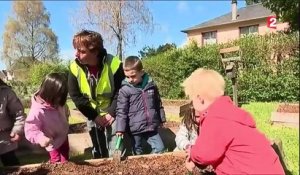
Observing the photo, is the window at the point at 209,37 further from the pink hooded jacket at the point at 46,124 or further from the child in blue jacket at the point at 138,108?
the pink hooded jacket at the point at 46,124

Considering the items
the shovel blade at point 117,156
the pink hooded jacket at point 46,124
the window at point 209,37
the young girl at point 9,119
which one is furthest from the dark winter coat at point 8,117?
the window at point 209,37

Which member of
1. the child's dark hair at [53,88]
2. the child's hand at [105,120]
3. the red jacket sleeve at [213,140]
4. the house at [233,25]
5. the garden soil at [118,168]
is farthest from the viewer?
the house at [233,25]

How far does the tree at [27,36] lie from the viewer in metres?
30.2

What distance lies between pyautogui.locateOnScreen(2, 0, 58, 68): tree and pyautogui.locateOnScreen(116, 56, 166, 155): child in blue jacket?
2568cm

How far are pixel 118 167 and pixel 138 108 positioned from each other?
2.54 ft

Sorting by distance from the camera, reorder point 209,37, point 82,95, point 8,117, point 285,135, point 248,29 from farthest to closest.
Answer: point 209,37, point 248,29, point 285,135, point 82,95, point 8,117

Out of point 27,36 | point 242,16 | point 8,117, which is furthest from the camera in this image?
point 242,16

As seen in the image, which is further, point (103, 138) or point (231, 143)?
point (103, 138)

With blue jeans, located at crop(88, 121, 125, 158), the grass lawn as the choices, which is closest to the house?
the grass lawn

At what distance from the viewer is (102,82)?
3805 mm

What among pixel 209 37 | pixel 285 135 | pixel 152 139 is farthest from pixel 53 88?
pixel 209 37

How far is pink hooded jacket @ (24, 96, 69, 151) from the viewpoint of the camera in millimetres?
3492

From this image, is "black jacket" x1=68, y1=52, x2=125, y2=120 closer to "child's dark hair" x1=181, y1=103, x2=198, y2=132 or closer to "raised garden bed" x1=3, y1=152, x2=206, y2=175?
"raised garden bed" x1=3, y1=152, x2=206, y2=175

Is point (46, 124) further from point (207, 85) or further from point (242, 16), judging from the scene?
point (242, 16)
